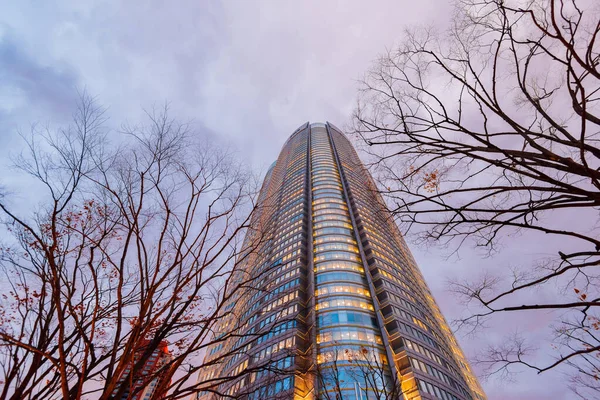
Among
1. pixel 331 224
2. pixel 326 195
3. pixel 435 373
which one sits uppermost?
pixel 326 195

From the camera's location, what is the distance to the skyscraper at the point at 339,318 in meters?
28.0

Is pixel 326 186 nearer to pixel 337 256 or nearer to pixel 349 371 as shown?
pixel 337 256

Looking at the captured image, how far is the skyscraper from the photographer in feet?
91.8

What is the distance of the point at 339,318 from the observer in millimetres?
34688

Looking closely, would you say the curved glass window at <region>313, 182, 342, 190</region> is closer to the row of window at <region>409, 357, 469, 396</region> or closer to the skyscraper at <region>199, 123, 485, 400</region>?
the skyscraper at <region>199, 123, 485, 400</region>

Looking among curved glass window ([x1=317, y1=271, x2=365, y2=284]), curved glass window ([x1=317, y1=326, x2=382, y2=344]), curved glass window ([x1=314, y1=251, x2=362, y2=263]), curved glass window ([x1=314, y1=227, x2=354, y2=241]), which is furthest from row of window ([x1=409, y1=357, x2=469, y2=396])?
curved glass window ([x1=314, y1=227, x2=354, y2=241])

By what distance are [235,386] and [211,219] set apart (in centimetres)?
3827

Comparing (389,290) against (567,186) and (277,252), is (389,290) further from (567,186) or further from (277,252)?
(567,186)

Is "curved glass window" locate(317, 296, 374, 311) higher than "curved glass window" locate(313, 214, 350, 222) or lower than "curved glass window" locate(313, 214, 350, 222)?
lower

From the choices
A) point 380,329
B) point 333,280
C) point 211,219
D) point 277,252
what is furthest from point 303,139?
point 211,219

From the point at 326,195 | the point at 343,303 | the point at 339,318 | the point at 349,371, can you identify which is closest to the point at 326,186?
the point at 326,195

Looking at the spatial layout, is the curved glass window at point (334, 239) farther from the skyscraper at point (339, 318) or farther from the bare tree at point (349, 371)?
the bare tree at point (349, 371)

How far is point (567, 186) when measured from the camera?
143 inches

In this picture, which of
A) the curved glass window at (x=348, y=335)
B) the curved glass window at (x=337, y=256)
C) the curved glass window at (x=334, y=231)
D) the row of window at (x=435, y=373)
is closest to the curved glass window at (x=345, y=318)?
the curved glass window at (x=348, y=335)
